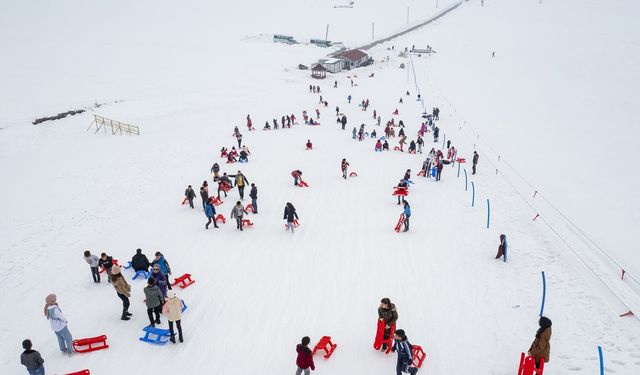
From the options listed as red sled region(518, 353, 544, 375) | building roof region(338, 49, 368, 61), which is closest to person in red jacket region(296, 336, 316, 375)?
red sled region(518, 353, 544, 375)

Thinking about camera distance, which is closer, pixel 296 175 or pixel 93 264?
pixel 93 264

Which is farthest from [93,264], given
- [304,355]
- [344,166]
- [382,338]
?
[344,166]

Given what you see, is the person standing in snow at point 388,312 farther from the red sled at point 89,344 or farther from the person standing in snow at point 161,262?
the red sled at point 89,344

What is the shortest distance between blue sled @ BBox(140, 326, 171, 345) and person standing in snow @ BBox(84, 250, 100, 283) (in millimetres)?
3428

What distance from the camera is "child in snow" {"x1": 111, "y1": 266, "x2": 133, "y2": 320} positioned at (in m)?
9.34

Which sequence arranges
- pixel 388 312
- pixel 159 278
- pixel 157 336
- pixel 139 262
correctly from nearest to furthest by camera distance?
pixel 388 312
pixel 157 336
pixel 159 278
pixel 139 262

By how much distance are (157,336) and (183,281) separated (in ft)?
7.69

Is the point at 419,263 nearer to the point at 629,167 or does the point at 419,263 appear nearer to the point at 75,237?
the point at 75,237

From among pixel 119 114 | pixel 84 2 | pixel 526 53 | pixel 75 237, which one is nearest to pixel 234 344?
pixel 75 237

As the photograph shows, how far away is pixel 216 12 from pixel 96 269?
474ft

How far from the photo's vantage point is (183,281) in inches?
462

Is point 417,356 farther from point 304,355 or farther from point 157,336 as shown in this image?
point 157,336

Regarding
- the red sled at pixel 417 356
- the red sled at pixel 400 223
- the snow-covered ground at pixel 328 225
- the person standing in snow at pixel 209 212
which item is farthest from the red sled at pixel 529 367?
the person standing in snow at pixel 209 212

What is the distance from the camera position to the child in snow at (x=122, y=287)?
934 centimetres
